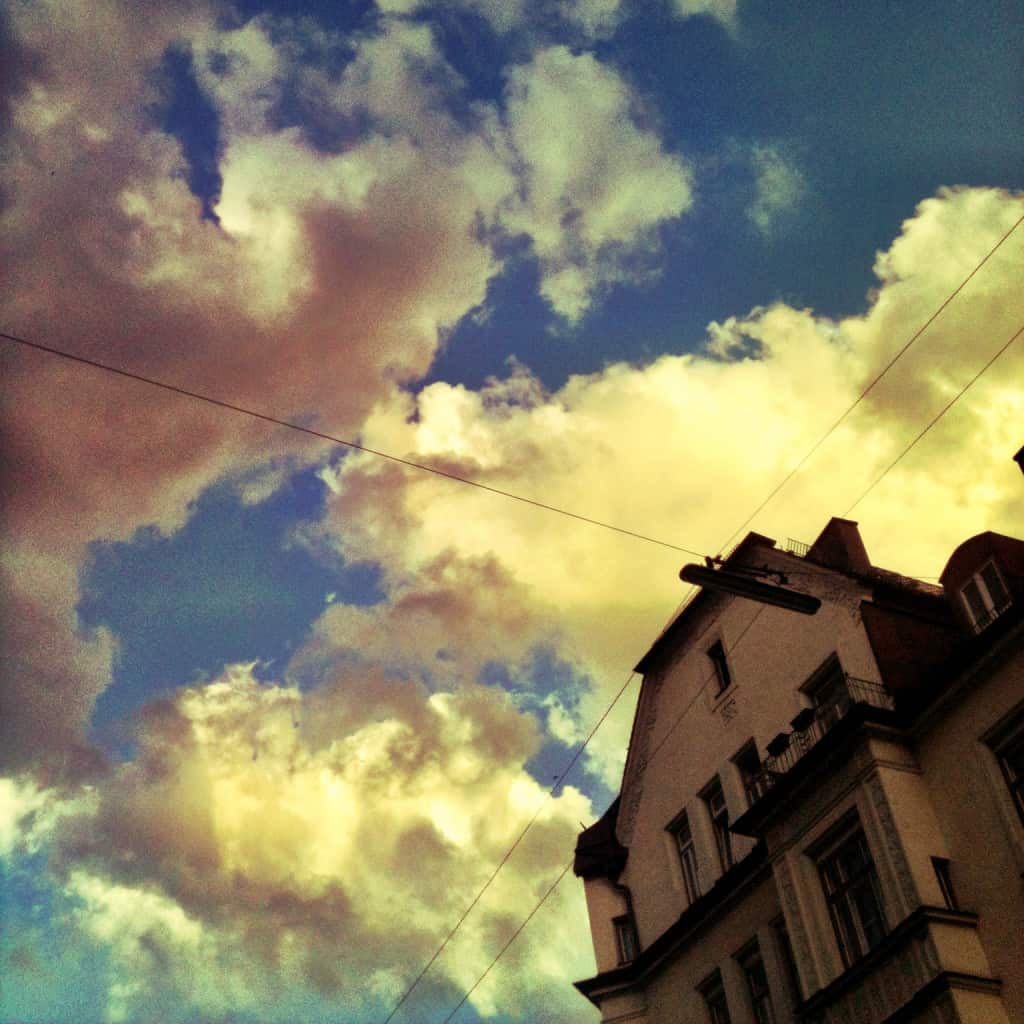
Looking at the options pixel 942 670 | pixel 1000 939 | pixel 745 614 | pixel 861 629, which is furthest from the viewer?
pixel 745 614

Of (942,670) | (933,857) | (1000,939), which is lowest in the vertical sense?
(1000,939)

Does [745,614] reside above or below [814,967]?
above

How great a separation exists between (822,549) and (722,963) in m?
9.74

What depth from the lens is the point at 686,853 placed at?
1209 inches

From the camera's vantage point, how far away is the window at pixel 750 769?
28609 mm

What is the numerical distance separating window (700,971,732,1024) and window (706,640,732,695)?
22.5ft

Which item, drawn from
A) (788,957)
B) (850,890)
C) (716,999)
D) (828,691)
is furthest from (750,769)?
(850,890)

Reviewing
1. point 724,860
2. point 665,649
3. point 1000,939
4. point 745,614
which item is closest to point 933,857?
point 1000,939

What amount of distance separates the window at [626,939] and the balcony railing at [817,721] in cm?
593

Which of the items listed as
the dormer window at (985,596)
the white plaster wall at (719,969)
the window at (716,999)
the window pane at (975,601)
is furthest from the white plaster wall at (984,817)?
the window at (716,999)

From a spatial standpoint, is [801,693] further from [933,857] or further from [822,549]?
[933,857]

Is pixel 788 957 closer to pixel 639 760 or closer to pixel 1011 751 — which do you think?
pixel 1011 751

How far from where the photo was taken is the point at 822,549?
29.7m

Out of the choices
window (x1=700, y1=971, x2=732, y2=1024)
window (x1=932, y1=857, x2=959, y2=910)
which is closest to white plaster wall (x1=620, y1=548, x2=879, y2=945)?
window (x1=700, y1=971, x2=732, y2=1024)
